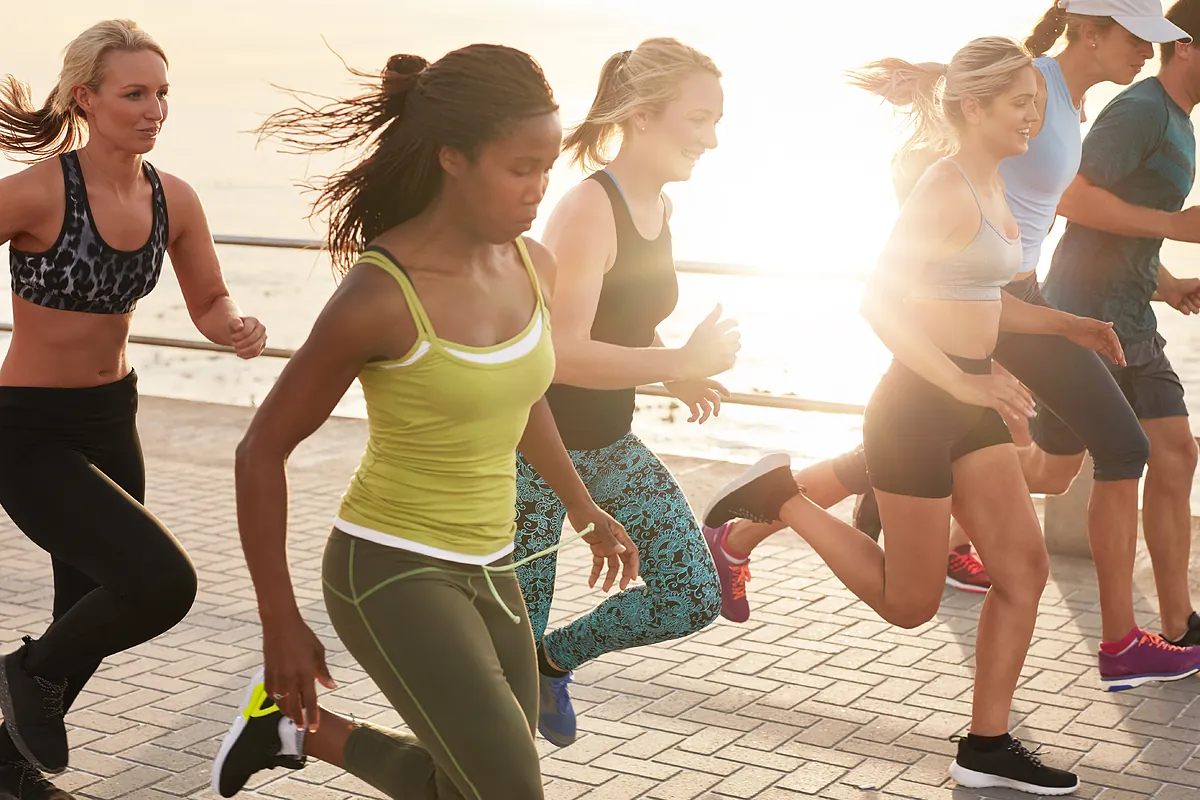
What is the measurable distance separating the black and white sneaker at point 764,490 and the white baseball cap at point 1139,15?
5.60 feet

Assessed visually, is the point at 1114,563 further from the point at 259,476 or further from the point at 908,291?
the point at 259,476

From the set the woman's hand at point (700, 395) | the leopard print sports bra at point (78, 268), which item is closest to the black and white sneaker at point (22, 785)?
the leopard print sports bra at point (78, 268)

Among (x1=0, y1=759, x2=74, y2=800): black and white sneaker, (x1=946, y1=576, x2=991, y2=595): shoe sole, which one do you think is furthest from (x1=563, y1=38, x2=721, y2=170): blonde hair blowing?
(x1=946, y1=576, x2=991, y2=595): shoe sole

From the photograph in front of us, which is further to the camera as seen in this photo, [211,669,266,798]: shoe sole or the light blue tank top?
the light blue tank top

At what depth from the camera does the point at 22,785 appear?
419 centimetres

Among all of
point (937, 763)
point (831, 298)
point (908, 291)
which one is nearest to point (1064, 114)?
point (908, 291)

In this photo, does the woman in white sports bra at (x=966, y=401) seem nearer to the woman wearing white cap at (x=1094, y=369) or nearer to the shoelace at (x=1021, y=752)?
the shoelace at (x=1021, y=752)

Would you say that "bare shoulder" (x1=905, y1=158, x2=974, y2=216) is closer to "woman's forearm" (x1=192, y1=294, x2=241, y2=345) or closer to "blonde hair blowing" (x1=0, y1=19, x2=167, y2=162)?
"woman's forearm" (x1=192, y1=294, x2=241, y2=345)

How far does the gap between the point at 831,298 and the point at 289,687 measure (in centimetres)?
3315

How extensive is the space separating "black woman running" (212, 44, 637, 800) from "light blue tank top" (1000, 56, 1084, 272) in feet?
7.69

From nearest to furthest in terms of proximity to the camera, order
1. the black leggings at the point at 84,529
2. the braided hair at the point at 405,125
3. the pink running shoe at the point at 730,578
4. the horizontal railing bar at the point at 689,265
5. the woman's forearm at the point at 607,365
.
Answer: the braided hair at the point at 405,125 < the woman's forearm at the point at 607,365 < the black leggings at the point at 84,529 < the pink running shoe at the point at 730,578 < the horizontal railing bar at the point at 689,265

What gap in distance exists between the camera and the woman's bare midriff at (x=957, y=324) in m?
4.34

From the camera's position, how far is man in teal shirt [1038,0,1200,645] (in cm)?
529

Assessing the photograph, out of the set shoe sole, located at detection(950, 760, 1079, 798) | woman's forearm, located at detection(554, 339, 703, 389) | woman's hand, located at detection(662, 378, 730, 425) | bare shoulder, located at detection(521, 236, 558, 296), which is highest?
bare shoulder, located at detection(521, 236, 558, 296)
